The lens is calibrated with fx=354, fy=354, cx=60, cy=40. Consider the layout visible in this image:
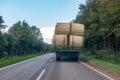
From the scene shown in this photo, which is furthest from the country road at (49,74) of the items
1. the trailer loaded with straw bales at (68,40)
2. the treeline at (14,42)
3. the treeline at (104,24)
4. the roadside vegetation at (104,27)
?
the treeline at (14,42)

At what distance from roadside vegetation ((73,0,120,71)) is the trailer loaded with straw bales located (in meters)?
2.82

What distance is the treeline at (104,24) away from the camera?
1538 inches

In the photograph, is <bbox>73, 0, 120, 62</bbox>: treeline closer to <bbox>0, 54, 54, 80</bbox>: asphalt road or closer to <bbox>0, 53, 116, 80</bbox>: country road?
<bbox>0, 54, 54, 80</bbox>: asphalt road

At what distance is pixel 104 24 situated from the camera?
46406mm

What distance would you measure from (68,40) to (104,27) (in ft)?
27.9

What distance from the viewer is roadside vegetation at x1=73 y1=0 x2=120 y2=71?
3872cm

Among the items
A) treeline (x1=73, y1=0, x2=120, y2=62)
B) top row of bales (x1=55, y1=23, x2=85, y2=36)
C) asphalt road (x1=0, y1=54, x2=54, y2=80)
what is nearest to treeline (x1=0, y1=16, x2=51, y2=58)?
treeline (x1=73, y1=0, x2=120, y2=62)

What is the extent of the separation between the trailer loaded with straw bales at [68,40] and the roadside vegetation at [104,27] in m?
2.82

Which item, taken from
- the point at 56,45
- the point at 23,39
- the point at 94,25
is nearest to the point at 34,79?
the point at 56,45

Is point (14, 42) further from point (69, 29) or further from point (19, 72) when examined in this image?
point (19, 72)

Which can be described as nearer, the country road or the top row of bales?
the country road

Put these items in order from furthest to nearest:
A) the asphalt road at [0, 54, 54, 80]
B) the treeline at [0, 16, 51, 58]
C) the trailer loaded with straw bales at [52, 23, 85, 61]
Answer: the treeline at [0, 16, 51, 58]
the trailer loaded with straw bales at [52, 23, 85, 61]
the asphalt road at [0, 54, 54, 80]

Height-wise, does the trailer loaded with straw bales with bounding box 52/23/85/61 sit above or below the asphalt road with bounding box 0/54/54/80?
above

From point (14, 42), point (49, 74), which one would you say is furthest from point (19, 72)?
point (14, 42)
